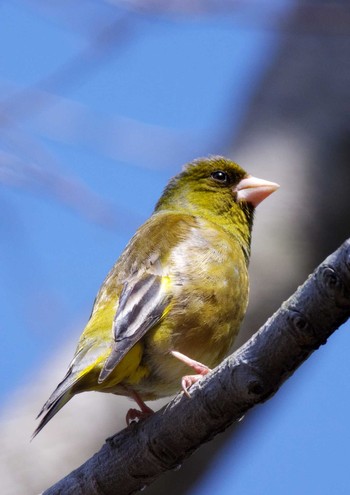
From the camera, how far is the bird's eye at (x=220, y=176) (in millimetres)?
4984

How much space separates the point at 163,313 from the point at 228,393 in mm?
1035

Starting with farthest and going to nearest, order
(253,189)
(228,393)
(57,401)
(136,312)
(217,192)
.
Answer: (217,192) < (253,189) < (136,312) < (57,401) < (228,393)

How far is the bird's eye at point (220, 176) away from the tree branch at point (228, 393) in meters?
1.82

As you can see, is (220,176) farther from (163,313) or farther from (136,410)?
(136,410)

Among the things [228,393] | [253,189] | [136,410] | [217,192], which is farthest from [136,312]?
[217,192]

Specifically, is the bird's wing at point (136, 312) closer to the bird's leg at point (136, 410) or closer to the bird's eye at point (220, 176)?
the bird's leg at point (136, 410)

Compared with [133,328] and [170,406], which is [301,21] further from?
[170,406]

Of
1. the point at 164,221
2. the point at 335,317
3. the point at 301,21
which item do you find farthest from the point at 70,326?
the point at 335,317

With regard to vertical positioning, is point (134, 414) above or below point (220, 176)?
below

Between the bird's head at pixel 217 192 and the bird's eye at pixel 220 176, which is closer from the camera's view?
the bird's head at pixel 217 192

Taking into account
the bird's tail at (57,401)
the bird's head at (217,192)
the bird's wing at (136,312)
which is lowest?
the bird's tail at (57,401)

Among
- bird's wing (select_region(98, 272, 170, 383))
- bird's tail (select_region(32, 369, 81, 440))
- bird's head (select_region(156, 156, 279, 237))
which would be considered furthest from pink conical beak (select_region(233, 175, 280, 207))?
bird's tail (select_region(32, 369, 81, 440))

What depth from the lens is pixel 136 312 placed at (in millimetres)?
3764

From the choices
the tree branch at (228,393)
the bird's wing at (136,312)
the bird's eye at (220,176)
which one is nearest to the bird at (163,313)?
→ the bird's wing at (136,312)
